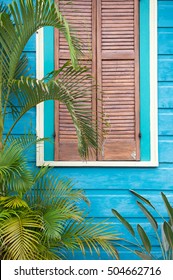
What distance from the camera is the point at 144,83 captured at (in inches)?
156

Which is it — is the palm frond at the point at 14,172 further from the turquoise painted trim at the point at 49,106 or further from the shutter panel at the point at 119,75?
the shutter panel at the point at 119,75

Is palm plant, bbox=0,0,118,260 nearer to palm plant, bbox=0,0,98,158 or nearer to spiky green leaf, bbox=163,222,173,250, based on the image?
palm plant, bbox=0,0,98,158

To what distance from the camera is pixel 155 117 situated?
3.94 meters

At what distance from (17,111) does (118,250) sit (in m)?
1.22

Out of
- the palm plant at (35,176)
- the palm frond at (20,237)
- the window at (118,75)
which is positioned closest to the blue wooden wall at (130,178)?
→ the window at (118,75)

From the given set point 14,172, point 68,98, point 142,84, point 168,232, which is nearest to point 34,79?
point 68,98

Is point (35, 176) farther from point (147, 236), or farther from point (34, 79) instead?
point (147, 236)

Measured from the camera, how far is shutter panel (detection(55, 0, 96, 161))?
3.93 metres

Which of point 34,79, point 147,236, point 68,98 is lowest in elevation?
point 147,236

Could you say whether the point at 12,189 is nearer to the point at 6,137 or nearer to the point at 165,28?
the point at 6,137

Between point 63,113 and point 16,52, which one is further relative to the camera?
point 63,113

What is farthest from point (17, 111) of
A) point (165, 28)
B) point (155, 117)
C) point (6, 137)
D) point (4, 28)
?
point (165, 28)

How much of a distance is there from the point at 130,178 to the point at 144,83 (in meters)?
0.70

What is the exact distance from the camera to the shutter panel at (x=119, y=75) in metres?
3.94
